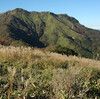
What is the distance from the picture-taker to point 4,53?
189 inches

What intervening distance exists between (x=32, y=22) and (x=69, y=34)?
58.5 meters

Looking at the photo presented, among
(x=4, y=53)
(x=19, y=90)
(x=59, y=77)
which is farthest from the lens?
(x=4, y=53)

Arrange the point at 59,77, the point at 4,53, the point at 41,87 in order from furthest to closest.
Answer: the point at 4,53
the point at 41,87
the point at 59,77

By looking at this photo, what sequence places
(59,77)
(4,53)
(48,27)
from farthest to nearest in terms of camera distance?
(48,27) → (4,53) → (59,77)

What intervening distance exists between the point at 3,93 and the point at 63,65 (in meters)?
3.12

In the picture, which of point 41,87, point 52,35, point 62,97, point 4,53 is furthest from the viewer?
point 52,35

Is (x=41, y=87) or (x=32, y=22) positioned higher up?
(x=32, y=22)

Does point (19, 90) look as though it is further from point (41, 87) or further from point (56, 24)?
point (56, 24)

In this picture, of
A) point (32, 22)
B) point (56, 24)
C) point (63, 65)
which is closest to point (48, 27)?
point (56, 24)

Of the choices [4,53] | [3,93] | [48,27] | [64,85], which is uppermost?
[48,27]

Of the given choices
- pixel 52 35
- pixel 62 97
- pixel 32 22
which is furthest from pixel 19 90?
pixel 32 22

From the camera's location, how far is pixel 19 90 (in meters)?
2.15

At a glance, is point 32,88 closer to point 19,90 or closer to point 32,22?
point 19,90

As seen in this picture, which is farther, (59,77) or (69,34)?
(69,34)
